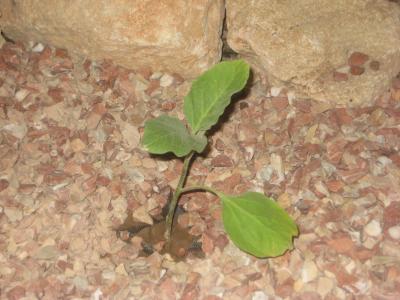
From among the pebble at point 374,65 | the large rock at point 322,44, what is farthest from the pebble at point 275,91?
the pebble at point 374,65

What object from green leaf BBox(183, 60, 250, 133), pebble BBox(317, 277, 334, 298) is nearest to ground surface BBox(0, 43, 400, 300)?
pebble BBox(317, 277, 334, 298)

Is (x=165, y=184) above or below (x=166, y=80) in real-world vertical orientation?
below

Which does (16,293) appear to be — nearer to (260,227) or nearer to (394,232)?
(260,227)

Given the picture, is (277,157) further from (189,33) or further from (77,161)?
(77,161)

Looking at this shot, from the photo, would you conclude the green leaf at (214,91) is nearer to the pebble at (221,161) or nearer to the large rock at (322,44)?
the pebble at (221,161)

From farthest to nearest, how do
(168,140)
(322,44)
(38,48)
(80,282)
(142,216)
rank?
(38,48)
(322,44)
(142,216)
(80,282)
(168,140)

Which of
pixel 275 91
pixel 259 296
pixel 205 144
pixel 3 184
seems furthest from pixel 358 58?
pixel 3 184

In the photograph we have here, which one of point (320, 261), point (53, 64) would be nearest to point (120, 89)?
point (53, 64)

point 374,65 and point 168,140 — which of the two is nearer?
point 168,140
